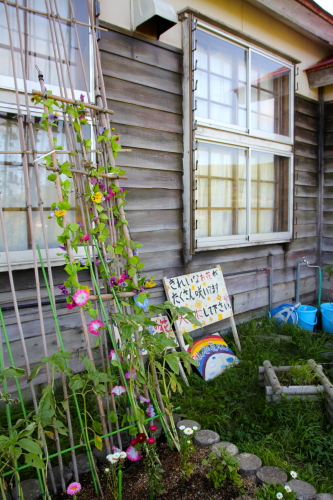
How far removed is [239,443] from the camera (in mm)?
2135

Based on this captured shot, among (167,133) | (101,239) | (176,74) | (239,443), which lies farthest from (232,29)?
(239,443)

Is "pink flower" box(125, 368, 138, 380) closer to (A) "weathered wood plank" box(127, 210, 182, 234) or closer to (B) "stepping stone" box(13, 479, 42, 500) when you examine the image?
(B) "stepping stone" box(13, 479, 42, 500)

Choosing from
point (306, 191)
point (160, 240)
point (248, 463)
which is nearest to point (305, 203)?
point (306, 191)

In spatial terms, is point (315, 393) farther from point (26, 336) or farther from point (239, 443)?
point (26, 336)

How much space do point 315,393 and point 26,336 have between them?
1.91m

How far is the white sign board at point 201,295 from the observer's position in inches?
128

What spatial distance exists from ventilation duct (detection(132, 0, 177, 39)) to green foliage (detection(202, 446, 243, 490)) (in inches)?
112

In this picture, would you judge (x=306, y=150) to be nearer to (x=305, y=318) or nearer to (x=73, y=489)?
(x=305, y=318)

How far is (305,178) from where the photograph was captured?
190 inches

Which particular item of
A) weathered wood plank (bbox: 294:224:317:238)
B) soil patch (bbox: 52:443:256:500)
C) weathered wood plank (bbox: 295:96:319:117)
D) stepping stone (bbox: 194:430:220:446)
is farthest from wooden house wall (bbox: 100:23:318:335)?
weathered wood plank (bbox: 295:96:319:117)

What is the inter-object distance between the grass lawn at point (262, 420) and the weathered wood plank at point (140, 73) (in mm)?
2391

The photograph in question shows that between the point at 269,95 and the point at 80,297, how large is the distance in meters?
3.65

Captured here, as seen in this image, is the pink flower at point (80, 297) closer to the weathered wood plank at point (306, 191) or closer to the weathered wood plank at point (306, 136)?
the weathered wood plank at point (306, 191)

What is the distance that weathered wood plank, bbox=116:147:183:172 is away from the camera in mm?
2971
